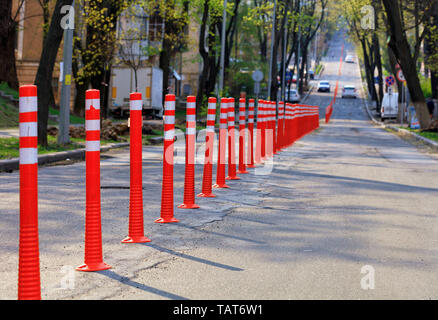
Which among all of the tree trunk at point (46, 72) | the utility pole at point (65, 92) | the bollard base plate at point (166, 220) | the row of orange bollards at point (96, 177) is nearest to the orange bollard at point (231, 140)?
the row of orange bollards at point (96, 177)

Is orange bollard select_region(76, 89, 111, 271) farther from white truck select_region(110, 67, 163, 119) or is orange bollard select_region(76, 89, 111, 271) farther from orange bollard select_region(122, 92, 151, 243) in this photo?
white truck select_region(110, 67, 163, 119)

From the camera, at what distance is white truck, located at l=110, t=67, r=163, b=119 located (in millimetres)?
43000

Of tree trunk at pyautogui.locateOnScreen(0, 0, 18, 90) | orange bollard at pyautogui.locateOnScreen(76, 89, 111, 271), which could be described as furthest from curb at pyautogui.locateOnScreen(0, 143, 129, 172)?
tree trunk at pyautogui.locateOnScreen(0, 0, 18, 90)

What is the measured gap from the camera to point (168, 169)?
801 centimetres

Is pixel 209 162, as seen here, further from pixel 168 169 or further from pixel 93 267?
pixel 93 267

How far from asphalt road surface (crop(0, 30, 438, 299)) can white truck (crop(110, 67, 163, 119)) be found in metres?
29.8

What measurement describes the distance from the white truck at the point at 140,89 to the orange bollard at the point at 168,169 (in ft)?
115

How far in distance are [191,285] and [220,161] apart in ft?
20.3

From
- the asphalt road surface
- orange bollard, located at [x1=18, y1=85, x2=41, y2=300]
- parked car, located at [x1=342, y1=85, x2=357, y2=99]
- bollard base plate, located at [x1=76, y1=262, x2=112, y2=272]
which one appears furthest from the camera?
parked car, located at [x1=342, y1=85, x2=357, y2=99]

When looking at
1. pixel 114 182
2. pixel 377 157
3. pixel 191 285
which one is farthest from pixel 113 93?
pixel 191 285

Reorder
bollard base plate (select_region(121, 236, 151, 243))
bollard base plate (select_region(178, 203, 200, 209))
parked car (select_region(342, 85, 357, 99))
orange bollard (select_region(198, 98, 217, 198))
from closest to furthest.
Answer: bollard base plate (select_region(121, 236, 151, 243)) → bollard base plate (select_region(178, 203, 200, 209)) → orange bollard (select_region(198, 98, 217, 198)) → parked car (select_region(342, 85, 357, 99))

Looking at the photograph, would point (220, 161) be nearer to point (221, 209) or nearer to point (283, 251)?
point (221, 209)

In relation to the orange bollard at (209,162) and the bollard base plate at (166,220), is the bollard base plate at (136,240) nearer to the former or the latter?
the bollard base plate at (166,220)
